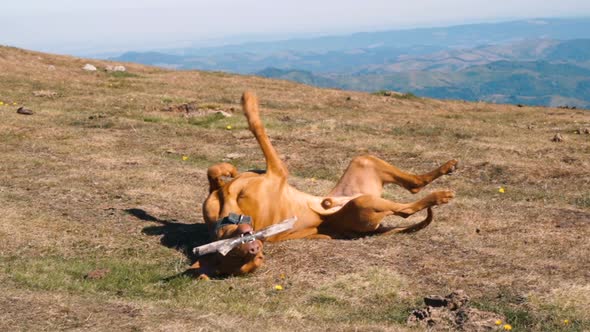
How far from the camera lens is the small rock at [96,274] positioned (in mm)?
8422

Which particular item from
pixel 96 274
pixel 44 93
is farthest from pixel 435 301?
pixel 44 93

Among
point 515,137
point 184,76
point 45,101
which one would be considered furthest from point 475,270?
point 184,76

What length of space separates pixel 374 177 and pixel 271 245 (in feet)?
7.46

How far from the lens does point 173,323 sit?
672 centimetres

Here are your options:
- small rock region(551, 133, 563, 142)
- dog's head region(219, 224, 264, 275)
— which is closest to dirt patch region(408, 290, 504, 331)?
dog's head region(219, 224, 264, 275)

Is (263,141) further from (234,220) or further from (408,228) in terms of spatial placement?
(408,228)

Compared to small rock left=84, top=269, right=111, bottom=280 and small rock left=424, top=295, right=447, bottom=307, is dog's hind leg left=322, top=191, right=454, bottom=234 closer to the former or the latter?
small rock left=424, top=295, right=447, bottom=307

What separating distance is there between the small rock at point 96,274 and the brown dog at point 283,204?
1245 millimetres

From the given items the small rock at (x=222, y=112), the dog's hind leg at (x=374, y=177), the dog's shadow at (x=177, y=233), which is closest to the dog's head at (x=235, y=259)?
the dog's shadow at (x=177, y=233)

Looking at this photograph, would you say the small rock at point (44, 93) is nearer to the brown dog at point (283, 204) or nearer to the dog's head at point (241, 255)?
the brown dog at point (283, 204)

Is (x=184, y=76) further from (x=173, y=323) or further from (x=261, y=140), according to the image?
(x=173, y=323)

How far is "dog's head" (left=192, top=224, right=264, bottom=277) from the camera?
7.56 metres

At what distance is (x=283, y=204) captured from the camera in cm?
927

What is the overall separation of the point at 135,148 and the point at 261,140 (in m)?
9.83
